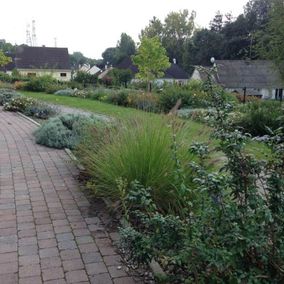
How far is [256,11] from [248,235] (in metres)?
55.0

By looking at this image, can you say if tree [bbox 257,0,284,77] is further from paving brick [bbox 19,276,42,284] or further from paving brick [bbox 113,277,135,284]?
paving brick [bbox 19,276,42,284]

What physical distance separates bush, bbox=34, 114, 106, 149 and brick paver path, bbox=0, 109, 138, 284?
4.34 ft

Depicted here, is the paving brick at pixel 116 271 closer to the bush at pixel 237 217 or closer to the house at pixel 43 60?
the bush at pixel 237 217

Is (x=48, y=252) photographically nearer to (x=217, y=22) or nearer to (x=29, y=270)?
(x=29, y=270)

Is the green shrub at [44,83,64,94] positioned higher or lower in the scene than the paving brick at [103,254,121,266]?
lower

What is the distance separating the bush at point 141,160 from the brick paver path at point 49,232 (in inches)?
16.9

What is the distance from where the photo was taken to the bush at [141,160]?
158 inches

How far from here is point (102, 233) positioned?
3689mm

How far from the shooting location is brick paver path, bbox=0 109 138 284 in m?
2.93

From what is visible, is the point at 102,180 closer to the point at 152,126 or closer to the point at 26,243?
Result: the point at 152,126

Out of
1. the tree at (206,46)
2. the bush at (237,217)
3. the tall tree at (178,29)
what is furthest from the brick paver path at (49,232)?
the tall tree at (178,29)

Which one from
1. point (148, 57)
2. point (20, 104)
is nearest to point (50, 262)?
point (20, 104)

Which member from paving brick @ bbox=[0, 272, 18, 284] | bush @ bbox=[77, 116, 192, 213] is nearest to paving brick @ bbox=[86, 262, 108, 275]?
paving brick @ bbox=[0, 272, 18, 284]

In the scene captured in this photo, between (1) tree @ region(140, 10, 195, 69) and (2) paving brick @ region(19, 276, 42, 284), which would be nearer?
(2) paving brick @ region(19, 276, 42, 284)
